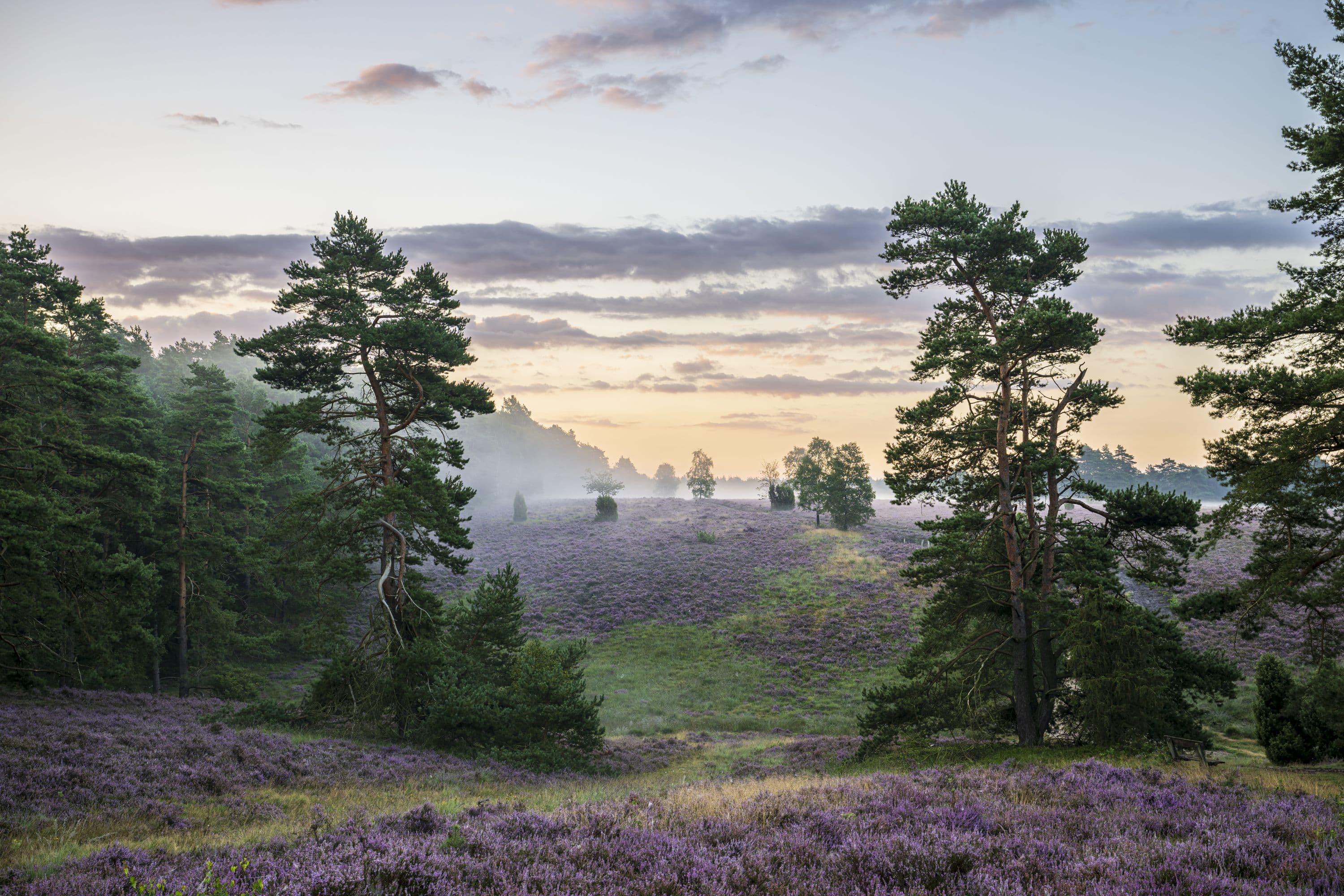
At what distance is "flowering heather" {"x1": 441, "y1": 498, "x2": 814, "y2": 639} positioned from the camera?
4512cm

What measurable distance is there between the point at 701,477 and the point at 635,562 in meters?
56.9

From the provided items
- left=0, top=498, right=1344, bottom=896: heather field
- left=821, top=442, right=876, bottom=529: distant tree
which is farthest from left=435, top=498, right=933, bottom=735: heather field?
left=0, top=498, right=1344, bottom=896: heather field

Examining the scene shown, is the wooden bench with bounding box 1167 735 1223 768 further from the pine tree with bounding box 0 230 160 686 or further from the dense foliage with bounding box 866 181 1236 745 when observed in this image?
the pine tree with bounding box 0 230 160 686

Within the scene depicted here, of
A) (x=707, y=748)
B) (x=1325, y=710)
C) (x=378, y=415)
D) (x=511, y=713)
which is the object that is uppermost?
(x=378, y=415)

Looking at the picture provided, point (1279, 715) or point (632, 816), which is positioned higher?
point (632, 816)

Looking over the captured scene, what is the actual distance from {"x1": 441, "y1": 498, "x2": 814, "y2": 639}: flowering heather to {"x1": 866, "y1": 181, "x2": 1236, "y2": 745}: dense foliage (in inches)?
1040

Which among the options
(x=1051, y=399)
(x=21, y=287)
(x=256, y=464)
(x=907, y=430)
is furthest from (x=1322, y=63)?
(x=256, y=464)

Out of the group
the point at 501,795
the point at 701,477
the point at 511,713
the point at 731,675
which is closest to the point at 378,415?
the point at 511,713

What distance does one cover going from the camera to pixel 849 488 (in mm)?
63469

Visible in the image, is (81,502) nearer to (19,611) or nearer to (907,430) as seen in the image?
(19,611)

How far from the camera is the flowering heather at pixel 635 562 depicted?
4512 cm

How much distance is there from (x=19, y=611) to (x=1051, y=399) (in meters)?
32.2

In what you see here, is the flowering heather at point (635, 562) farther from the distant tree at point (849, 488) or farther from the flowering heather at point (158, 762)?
the flowering heather at point (158, 762)

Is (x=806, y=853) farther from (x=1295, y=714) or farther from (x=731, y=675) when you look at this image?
(x=731, y=675)
